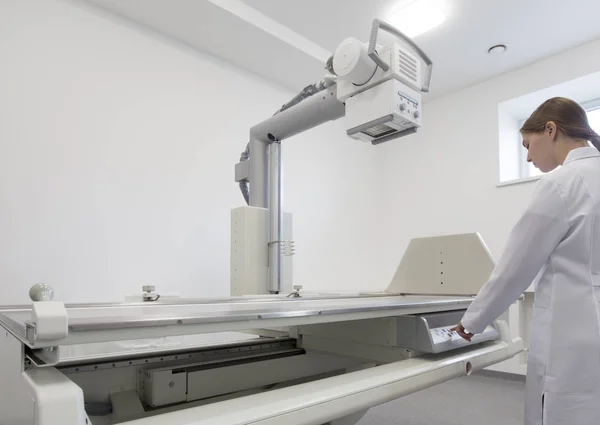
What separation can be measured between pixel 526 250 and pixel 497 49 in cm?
249

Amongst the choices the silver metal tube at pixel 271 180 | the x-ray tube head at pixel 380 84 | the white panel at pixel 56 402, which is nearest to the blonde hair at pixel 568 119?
the x-ray tube head at pixel 380 84

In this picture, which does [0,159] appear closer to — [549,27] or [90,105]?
[90,105]

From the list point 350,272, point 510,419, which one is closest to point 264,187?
point 510,419

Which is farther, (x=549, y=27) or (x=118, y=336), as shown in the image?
(x=549, y=27)

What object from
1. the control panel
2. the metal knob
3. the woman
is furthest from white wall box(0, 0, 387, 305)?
the woman

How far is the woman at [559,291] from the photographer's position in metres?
1.08

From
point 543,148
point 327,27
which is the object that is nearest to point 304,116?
point 543,148

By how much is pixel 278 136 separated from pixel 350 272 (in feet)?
7.51

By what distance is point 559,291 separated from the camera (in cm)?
114

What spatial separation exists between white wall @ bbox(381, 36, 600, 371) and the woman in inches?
89.1

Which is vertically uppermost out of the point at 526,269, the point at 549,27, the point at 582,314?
the point at 549,27

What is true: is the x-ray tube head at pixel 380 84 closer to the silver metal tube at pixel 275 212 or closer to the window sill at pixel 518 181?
the silver metal tube at pixel 275 212

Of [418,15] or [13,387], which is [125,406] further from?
[418,15]

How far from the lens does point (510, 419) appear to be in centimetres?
235
